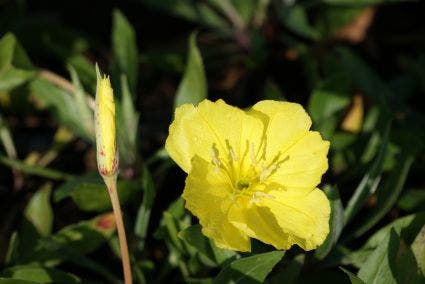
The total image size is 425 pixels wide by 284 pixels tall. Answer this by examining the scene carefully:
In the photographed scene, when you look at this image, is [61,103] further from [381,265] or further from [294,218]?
[381,265]

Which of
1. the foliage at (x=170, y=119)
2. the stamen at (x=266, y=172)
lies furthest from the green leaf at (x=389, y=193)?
the stamen at (x=266, y=172)

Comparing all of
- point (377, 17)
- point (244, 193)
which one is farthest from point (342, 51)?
point (244, 193)

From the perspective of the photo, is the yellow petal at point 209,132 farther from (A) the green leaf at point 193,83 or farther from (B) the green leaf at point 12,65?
(B) the green leaf at point 12,65

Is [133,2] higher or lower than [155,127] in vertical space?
higher

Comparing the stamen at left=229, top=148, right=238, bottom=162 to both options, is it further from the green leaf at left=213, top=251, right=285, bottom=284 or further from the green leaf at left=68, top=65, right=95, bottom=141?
the green leaf at left=68, top=65, right=95, bottom=141

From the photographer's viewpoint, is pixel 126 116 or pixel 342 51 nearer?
pixel 126 116

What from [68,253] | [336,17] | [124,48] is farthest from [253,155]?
[336,17]

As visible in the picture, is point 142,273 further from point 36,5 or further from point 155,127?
point 36,5
